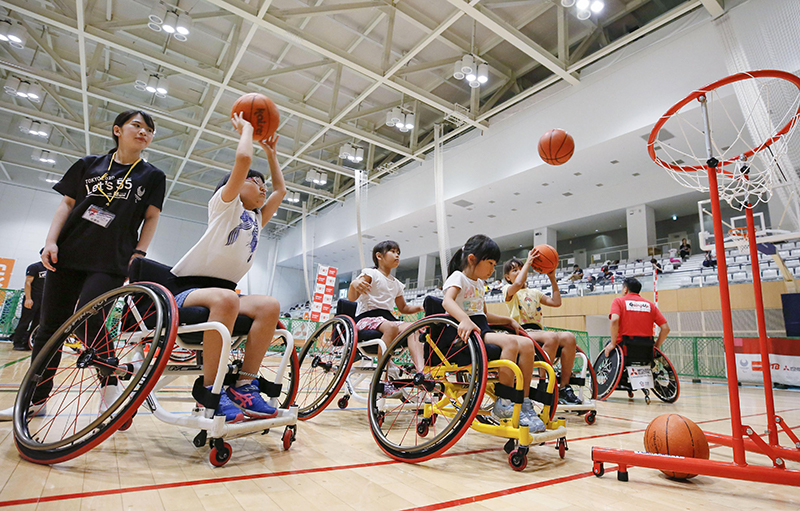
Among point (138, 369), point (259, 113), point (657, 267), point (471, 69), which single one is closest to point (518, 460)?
point (138, 369)

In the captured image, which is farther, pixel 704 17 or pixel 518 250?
pixel 518 250

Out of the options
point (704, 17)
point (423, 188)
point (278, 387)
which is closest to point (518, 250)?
point (423, 188)

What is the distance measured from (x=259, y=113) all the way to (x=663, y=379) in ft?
14.5

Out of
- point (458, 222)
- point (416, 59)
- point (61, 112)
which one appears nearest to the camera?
point (416, 59)

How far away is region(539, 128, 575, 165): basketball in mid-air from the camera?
5.75 meters

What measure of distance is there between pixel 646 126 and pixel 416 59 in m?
5.38

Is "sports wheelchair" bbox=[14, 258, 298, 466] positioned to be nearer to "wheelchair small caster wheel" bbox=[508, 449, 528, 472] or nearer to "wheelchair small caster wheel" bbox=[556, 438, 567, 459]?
"wheelchair small caster wheel" bbox=[508, 449, 528, 472]

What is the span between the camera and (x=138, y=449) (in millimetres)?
1538

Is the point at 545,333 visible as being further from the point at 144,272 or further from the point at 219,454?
the point at 144,272

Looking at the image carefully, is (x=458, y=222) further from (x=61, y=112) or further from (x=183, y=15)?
(x=61, y=112)

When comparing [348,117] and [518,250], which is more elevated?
[348,117]

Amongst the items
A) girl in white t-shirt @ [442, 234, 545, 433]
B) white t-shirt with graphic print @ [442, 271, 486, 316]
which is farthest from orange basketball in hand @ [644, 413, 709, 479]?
white t-shirt with graphic print @ [442, 271, 486, 316]

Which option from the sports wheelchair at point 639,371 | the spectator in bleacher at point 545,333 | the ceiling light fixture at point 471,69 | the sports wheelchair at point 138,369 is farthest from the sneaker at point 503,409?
the ceiling light fixture at point 471,69

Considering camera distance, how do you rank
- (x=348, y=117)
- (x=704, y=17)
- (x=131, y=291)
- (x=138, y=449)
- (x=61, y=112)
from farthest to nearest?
(x=61, y=112), (x=348, y=117), (x=704, y=17), (x=138, y=449), (x=131, y=291)
